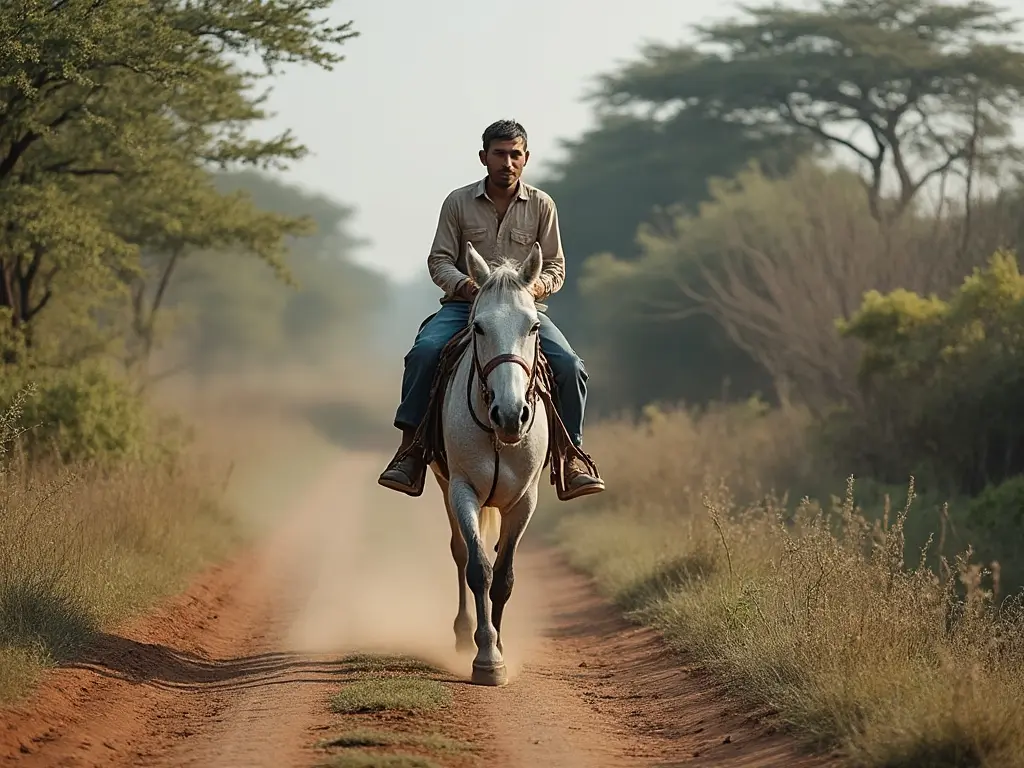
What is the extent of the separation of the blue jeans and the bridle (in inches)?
16.2

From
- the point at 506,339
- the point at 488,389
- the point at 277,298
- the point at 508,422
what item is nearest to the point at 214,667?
the point at 488,389

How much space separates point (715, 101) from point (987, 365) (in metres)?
21.5

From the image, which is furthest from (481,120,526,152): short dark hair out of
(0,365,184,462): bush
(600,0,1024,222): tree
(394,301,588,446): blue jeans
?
(600,0,1024,222): tree

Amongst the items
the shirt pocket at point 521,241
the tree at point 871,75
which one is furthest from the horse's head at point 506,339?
the tree at point 871,75

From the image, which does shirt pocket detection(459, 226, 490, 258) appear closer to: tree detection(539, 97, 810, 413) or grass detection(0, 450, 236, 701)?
grass detection(0, 450, 236, 701)

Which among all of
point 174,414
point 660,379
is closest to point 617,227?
point 660,379

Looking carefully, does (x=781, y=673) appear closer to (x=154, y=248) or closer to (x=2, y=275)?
(x=2, y=275)

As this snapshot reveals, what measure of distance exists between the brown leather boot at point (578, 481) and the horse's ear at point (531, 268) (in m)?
1.60

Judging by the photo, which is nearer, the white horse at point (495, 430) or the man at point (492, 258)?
the white horse at point (495, 430)

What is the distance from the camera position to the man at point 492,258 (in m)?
9.95

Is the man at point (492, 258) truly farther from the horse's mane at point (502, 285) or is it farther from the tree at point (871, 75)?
the tree at point (871, 75)

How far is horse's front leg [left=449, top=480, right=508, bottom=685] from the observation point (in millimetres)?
8922

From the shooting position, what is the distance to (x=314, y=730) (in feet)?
24.0

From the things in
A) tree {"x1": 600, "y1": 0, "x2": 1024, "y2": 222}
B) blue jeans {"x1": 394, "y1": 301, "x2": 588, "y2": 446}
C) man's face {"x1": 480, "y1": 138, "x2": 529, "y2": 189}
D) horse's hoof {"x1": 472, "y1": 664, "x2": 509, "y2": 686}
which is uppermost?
tree {"x1": 600, "y1": 0, "x2": 1024, "y2": 222}
